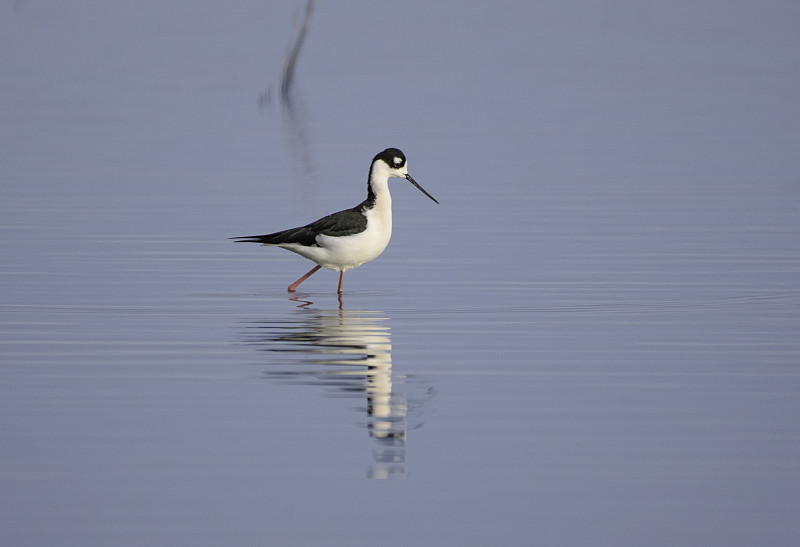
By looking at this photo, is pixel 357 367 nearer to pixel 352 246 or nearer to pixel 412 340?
pixel 412 340

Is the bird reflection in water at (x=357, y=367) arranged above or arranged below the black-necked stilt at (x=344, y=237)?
below

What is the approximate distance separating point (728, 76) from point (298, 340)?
39585 millimetres

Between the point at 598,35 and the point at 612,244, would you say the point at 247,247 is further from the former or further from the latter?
the point at 598,35

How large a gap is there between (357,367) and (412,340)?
1137 mm

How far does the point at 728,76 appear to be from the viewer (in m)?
48.0

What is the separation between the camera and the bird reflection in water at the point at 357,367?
831cm

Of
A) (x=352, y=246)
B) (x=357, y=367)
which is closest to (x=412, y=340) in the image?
(x=357, y=367)

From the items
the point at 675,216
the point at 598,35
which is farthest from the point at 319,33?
the point at 675,216

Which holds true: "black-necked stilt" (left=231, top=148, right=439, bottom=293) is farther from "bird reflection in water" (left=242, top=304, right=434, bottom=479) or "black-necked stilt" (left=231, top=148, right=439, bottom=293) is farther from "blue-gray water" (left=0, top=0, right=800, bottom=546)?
"bird reflection in water" (left=242, top=304, right=434, bottom=479)

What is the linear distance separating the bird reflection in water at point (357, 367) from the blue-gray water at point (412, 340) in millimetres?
36

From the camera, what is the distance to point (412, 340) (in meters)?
11.0

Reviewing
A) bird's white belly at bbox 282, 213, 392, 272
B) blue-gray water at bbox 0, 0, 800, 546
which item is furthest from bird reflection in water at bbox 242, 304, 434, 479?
bird's white belly at bbox 282, 213, 392, 272

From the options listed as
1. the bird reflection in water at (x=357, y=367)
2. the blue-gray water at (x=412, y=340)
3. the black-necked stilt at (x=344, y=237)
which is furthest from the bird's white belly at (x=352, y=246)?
the bird reflection in water at (x=357, y=367)

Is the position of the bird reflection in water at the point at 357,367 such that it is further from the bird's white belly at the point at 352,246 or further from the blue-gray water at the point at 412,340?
the bird's white belly at the point at 352,246
